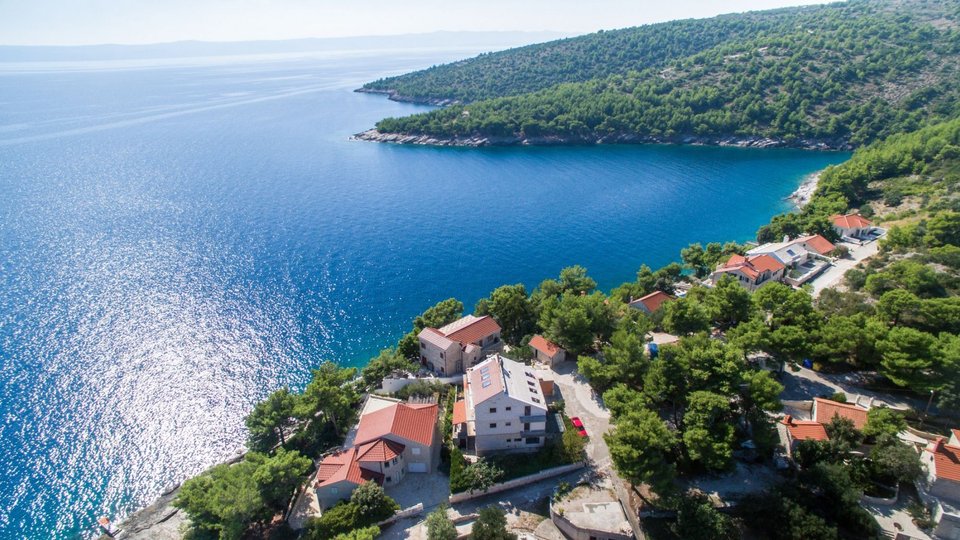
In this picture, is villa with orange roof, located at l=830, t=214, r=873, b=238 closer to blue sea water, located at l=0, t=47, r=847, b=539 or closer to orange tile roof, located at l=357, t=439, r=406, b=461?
blue sea water, located at l=0, t=47, r=847, b=539

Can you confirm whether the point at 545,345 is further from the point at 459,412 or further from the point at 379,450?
the point at 379,450

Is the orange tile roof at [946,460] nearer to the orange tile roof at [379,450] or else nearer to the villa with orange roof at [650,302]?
the villa with orange roof at [650,302]

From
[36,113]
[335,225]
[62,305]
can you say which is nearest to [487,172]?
[335,225]

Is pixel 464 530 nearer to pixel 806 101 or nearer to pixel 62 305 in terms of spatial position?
pixel 62 305

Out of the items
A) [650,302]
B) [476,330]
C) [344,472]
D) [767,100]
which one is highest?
[767,100]

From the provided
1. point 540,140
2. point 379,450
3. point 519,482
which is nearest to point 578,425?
point 519,482

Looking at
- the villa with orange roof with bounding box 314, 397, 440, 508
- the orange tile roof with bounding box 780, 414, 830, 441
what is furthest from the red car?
the orange tile roof with bounding box 780, 414, 830, 441
